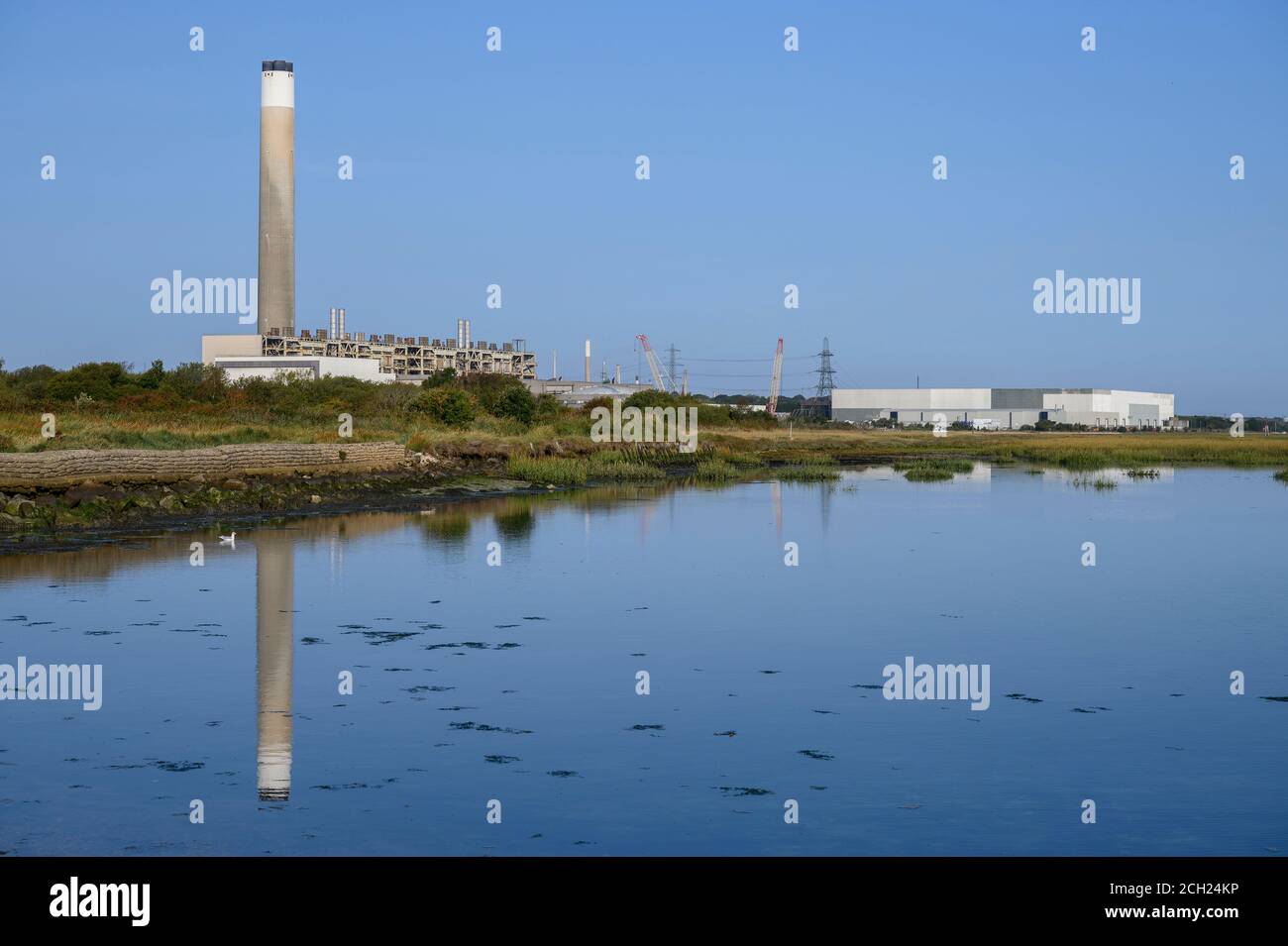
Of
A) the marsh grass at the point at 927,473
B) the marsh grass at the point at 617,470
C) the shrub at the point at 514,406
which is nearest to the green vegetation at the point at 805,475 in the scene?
the marsh grass at the point at 927,473

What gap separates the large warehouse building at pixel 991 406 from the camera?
130 m

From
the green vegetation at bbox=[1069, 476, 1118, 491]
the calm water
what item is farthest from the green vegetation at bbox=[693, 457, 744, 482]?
the calm water

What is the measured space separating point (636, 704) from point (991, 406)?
126 m

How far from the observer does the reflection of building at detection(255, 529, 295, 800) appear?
825 cm

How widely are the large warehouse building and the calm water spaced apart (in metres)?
112

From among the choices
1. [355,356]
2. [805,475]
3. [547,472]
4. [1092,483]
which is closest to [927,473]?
[805,475]

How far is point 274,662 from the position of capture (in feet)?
38.9

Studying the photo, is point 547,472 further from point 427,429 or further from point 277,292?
point 277,292

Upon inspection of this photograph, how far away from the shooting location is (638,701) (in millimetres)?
10414

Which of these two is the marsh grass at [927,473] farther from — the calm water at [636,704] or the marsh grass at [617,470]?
the calm water at [636,704]

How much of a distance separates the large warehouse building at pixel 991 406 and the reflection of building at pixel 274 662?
373 feet

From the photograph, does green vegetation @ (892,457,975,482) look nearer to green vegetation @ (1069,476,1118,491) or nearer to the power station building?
green vegetation @ (1069,476,1118,491)
